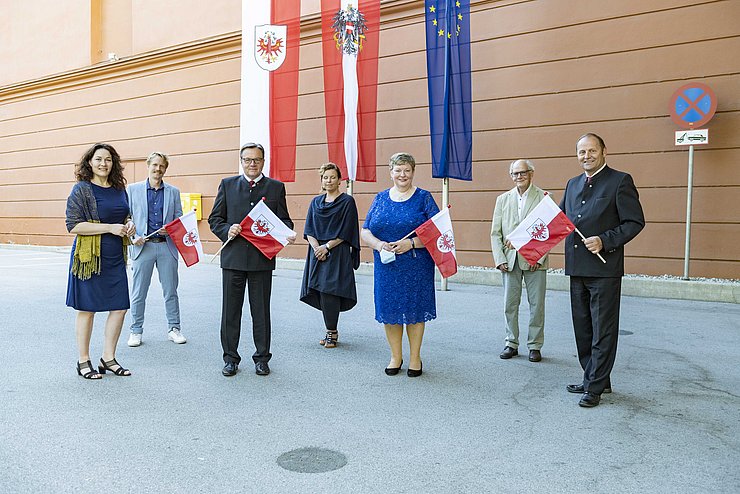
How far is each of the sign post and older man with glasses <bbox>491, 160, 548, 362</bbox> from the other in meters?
4.40

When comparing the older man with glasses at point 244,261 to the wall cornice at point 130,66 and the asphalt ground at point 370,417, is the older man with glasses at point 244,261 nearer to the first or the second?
the asphalt ground at point 370,417

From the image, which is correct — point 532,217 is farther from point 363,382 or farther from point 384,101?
point 384,101

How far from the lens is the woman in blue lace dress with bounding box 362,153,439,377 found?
4.91 metres

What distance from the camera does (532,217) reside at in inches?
186

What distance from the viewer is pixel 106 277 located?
15.7 feet

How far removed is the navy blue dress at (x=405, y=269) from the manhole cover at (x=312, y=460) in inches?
67.4

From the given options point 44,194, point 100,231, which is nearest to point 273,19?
point 100,231

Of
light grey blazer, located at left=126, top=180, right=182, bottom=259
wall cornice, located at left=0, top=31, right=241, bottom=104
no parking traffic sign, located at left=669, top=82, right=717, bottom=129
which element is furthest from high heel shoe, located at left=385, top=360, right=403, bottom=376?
wall cornice, located at left=0, top=31, right=241, bottom=104

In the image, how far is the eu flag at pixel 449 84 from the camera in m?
9.59

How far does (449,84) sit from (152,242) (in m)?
5.31

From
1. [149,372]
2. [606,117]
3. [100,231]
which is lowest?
[149,372]

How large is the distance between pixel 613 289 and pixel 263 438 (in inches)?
96.7

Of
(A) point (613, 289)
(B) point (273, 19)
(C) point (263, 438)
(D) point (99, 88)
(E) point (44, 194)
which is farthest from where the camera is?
(E) point (44, 194)

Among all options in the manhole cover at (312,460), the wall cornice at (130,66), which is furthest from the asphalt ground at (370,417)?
the wall cornice at (130,66)
